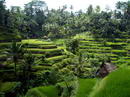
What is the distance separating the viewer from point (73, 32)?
75.8 m

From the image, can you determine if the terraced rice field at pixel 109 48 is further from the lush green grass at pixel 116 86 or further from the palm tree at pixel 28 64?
the lush green grass at pixel 116 86

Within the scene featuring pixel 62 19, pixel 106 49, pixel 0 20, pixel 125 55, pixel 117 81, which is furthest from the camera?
pixel 62 19

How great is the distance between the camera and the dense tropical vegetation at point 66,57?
251 centimetres

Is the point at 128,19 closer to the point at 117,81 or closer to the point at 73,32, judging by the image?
the point at 73,32

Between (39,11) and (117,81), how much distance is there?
103m

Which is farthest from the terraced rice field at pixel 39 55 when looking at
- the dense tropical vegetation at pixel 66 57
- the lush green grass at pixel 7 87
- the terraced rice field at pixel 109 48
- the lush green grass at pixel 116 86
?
the lush green grass at pixel 116 86

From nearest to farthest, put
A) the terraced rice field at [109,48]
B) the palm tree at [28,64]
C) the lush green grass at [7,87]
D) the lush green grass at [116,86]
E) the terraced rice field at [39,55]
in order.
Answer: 1. the lush green grass at [116,86]
2. the lush green grass at [7,87]
3. the palm tree at [28,64]
4. the terraced rice field at [39,55]
5. the terraced rice field at [109,48]

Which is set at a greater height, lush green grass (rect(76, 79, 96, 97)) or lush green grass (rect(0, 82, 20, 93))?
lush green grass (rect(76, 79, 96, 97))

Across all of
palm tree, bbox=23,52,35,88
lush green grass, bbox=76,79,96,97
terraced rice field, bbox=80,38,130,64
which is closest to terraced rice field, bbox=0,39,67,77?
palm tree, bbox=23,52,35,88

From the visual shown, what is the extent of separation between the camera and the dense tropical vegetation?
2510 mm

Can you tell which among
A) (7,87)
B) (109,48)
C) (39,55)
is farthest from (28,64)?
(109,48)

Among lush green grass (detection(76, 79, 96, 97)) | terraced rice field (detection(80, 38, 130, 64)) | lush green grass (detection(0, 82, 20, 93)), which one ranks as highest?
lush green grass (detection(76, 79, 96, 97))

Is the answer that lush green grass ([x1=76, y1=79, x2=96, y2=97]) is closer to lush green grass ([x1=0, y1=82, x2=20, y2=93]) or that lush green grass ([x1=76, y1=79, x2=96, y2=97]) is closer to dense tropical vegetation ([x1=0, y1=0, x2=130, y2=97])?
dense tropical vegetation ([x1=0, y1=0, x2=130, y2=97])

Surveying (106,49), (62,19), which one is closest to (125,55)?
(106,49)
